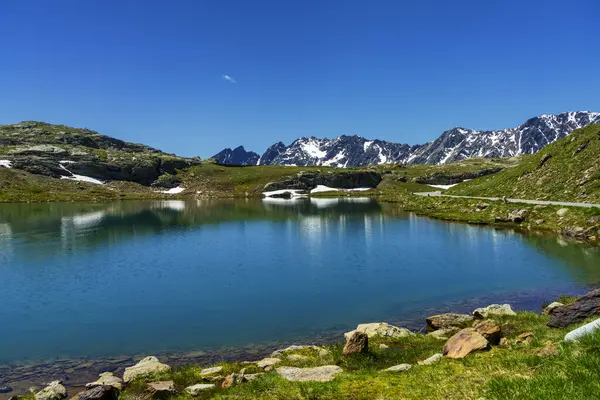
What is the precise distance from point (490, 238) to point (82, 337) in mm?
62736

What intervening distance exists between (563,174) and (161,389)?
10594cm

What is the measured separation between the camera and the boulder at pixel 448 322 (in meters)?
24.6

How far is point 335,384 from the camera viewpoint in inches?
516

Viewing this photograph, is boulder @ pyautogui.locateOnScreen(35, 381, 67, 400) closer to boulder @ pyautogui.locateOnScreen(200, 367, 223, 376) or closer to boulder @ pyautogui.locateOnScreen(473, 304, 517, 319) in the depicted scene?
boulder @ pyautogui.locateOnScreen(200, 367, 223, 376)

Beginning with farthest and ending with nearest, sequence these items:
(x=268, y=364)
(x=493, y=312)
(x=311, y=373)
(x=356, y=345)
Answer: (x=493, y=312)
(x=268, y=364)
(x=356, y=345)
(x=311, y=373)

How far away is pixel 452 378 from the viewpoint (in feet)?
39.0

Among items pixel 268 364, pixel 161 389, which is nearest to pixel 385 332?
pixel 268 364

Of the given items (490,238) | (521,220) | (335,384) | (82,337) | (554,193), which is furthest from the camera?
(554,193)

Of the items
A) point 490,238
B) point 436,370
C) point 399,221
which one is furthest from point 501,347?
point 399,221

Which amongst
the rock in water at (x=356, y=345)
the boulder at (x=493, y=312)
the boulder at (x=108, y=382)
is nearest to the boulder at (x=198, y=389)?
the boulder at (x=108, y=382)

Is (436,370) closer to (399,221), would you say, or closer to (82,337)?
(82,337)

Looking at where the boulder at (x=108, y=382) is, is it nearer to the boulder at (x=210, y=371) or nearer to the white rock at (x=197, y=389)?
the boulder at (x=210, y=371)

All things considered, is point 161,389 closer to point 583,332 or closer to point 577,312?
point 583,332

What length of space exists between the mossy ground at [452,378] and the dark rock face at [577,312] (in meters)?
0.91
